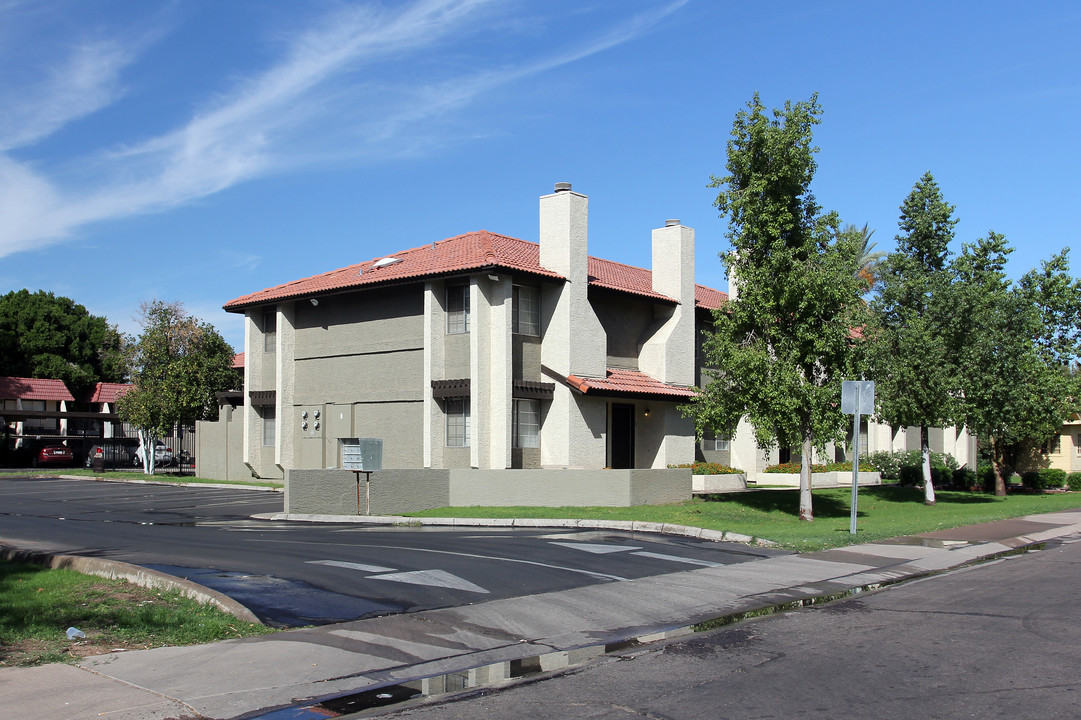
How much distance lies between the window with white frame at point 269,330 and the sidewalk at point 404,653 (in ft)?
77.0

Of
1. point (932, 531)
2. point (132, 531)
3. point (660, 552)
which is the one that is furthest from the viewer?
point (932, 531)

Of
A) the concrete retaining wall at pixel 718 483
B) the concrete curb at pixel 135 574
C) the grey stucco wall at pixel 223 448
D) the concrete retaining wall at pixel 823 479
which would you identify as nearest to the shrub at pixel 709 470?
the concrete retaining wall at pixel 718 483

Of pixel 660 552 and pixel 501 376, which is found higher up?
pixel 501 376

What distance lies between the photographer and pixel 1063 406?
114 feet

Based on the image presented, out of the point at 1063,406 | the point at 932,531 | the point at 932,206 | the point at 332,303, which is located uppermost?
the point at 932,206

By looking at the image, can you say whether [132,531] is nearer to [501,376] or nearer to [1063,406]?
[501,376]

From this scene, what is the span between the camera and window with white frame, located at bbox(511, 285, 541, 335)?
89.9 feet

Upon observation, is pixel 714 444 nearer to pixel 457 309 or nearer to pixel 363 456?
pixel 457 309

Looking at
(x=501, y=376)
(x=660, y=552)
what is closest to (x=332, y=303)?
(x=501, y=376)

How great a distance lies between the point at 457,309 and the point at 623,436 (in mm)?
7333

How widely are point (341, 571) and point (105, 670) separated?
5266mm

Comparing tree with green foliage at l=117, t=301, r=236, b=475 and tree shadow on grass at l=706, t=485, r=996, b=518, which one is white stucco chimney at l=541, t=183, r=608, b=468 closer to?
tree shadow on grass at l=706, t=485, r=996, b=518

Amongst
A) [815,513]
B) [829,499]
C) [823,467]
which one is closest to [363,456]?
[815,513]

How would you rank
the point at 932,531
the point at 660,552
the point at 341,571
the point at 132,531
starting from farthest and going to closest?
the point at 932,531, the point at 132,531, the point at 660,552, the point at 341,571
